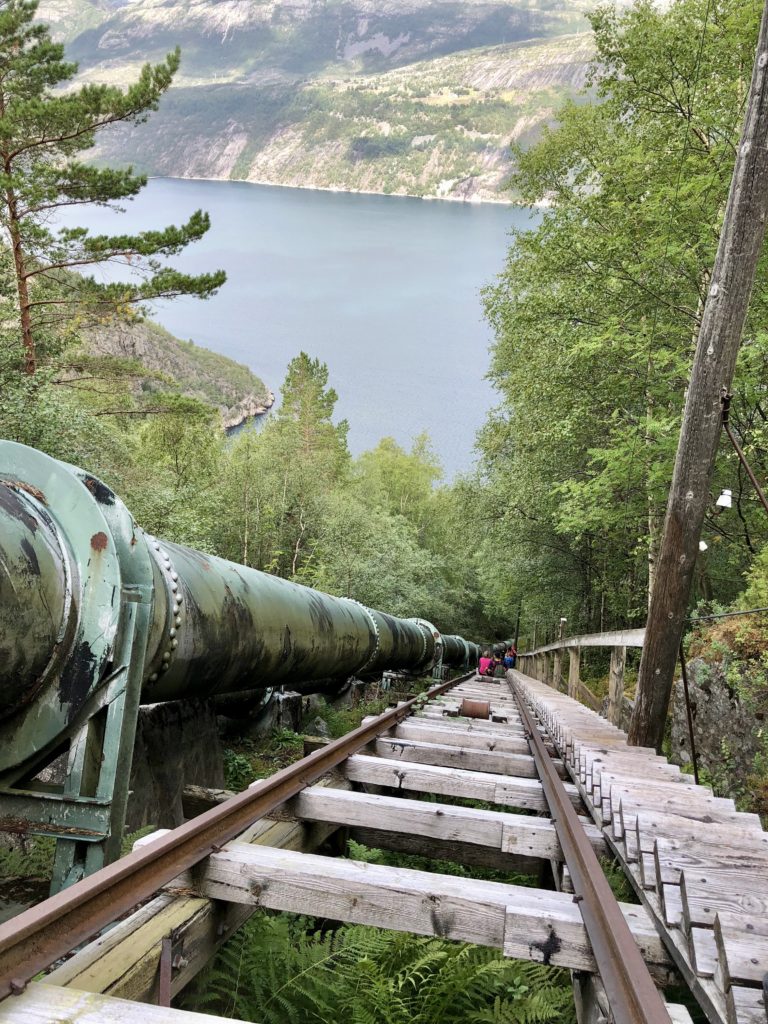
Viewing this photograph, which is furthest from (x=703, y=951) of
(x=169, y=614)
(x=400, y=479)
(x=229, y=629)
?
(x=400, y=479)

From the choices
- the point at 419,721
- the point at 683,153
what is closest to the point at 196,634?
the point at 419,721

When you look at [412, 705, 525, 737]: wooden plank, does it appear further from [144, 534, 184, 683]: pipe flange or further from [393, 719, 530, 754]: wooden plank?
[144, 534, 184, 683]: pipe flange

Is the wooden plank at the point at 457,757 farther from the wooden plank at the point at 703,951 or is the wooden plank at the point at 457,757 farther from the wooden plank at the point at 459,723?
the wooden plank at the point at 703,951

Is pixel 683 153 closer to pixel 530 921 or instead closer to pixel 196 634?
pixel 196 634

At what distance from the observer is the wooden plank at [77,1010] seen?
140cm

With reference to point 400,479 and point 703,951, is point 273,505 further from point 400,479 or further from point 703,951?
point 703,951

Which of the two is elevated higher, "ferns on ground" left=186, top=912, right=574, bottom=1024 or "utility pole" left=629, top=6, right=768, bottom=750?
"utility pole" left=629, top=6, right=768, bottom=750

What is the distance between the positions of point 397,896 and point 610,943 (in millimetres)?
641

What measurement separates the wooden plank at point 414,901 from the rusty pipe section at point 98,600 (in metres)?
0.91

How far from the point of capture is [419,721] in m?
6.34

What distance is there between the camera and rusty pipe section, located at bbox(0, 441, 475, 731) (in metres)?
2.38

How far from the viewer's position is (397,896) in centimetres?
216

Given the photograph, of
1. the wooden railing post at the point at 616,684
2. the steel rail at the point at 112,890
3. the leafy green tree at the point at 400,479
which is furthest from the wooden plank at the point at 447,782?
the leafy green tree at the point at 400,479

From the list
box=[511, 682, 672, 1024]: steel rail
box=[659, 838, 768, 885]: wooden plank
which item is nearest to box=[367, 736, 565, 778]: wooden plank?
box=[511, 682, 672, 1024]: steel rail
